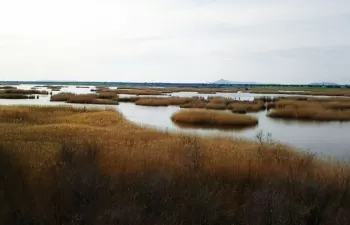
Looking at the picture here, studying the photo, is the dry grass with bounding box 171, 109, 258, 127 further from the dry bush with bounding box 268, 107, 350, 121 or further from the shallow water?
the dry bush with bounding box 268, 107, 350, 121

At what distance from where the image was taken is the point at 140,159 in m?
10.1

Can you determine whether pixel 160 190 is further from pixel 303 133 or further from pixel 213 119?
pixel 213 119

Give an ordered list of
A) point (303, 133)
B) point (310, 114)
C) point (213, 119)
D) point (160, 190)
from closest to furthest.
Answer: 1. point (160, 190)
2. point (303, 133)
3. point (213, 119)
4. point (310, 114)

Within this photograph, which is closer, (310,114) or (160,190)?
(160,190)

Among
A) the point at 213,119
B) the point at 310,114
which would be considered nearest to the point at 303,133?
the point at 213,119

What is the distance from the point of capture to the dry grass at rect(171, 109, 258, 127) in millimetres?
28194

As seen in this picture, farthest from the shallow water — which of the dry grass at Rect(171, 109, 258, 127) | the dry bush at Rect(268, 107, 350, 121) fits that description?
the dry bush at Rect(268, 107, 350, 121)

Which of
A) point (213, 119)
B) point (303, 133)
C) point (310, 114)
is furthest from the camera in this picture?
point (310, 114)

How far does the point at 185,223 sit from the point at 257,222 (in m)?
1.25

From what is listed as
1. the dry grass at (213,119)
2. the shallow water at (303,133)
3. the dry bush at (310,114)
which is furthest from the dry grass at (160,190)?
the dry bush at (310,114)

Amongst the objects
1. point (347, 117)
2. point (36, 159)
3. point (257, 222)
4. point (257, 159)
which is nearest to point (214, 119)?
point (347, 117)

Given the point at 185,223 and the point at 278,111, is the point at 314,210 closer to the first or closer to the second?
the point at 185,223

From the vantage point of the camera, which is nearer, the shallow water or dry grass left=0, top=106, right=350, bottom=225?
dry grass left=0, top=106, right=350, bottom=225

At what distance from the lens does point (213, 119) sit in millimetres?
28828
